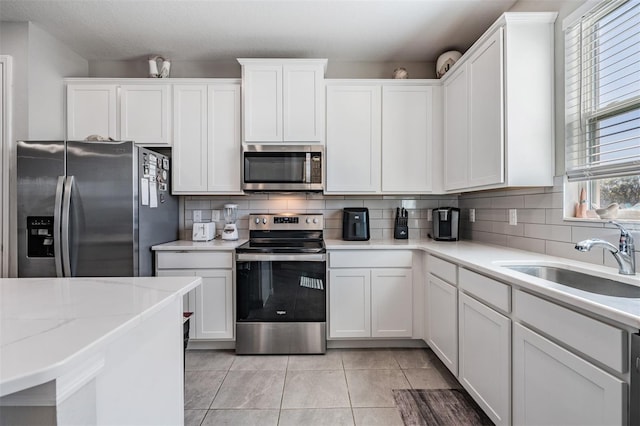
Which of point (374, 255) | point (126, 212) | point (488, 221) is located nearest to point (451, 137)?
point (488, 221)

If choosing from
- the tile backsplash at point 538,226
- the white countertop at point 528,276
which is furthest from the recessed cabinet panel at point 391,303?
the tile backsplash at point 538,226

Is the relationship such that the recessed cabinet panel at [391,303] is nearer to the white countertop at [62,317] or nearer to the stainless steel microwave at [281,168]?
the stainless steel microwave at [281,168]

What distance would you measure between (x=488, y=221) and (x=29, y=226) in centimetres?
344

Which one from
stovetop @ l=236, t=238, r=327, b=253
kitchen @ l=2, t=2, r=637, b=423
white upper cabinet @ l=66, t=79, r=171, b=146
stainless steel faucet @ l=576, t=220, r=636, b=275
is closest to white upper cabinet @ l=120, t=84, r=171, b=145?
white upper cabinet @ l=66, t=79, r=171, b=146

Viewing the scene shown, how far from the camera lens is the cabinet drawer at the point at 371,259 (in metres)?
2.57

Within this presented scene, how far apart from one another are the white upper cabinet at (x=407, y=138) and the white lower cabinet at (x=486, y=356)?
125cm

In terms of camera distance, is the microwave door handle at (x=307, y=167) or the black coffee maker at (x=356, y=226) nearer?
the microwave door handle at (x=307, y=167)

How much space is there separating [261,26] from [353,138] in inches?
45.7

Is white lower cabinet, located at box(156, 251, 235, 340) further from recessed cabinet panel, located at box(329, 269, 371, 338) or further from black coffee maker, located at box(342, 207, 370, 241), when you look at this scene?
black coffee maker, located at box(342, 207, 370, 241)

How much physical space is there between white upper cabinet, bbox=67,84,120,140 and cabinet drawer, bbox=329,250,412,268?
2.20m

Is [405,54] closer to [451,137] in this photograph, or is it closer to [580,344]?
[451,137]

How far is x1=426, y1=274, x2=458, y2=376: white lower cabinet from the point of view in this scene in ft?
6.55

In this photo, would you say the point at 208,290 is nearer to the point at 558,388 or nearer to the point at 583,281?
the point at 558,388

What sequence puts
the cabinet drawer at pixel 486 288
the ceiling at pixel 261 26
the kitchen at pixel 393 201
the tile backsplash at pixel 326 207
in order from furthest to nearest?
the tile backsplash at pixel 326 207 < the ceiling at pixel 261 26 < the kitchen at pixel 393 201 < the cabinet drawer at pixel 486 288
